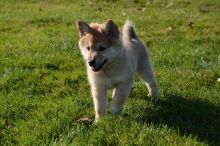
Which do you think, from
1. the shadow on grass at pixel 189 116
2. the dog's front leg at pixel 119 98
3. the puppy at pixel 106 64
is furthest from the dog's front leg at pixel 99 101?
the shadow on grass at pixel 189 116

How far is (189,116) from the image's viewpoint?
18.5ft

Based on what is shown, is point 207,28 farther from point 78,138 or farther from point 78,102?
point 78,138

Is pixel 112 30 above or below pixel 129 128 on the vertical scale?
above

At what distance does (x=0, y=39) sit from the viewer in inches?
402

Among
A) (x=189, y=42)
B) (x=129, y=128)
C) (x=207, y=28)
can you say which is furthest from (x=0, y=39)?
(x=129, y=128)

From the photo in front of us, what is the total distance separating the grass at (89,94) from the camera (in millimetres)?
5004

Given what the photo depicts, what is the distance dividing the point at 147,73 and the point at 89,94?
3.03 ft

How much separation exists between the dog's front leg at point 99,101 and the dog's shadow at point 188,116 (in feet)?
1.42

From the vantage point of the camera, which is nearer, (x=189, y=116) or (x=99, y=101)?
(x=99, y=101)

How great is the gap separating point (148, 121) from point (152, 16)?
8.11 meters

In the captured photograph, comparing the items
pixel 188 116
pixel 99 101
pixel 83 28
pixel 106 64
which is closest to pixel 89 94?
pixel 99 101

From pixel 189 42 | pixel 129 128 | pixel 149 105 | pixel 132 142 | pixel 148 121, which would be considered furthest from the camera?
pixel 189 42

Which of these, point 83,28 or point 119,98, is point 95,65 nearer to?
point 119,98

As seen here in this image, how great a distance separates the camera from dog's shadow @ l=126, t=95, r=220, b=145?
512 centimetres
